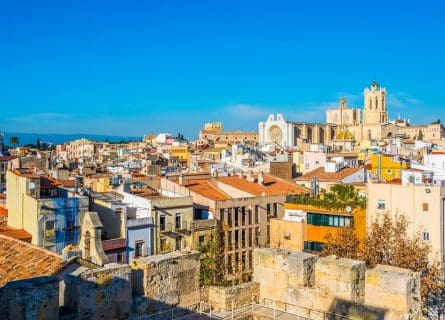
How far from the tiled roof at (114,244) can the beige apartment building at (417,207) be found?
43.2 ft

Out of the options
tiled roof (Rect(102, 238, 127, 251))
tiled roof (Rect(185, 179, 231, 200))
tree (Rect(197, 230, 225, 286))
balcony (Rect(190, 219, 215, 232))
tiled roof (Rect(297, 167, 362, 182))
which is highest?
tiled roof (Rect(297, 167, 362, 182))

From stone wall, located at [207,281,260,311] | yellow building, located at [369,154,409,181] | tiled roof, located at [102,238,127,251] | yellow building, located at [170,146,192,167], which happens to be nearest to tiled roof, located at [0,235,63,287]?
stone wall, located at [207,281,260,311]

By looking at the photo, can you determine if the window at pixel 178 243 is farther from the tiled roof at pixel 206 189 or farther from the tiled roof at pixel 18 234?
the tiled roof at pixel 18 234

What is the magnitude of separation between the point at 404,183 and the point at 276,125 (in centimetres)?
10872

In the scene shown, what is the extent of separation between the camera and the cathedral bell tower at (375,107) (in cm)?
16825

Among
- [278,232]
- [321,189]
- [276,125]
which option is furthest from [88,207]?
[276,125]

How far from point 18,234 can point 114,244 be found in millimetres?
4650

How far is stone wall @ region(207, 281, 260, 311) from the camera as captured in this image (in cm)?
1285

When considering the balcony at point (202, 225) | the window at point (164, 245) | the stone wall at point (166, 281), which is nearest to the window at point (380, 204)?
the balcony at point (202, 225)

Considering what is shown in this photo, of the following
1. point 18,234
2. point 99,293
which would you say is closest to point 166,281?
point 99,293

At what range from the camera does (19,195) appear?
30.0 metres

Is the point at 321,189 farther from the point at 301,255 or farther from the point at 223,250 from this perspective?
the point at 301,255

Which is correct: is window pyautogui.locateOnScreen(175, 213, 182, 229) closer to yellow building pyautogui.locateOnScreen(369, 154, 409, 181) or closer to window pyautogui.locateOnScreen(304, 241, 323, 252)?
window pyautogui.locateOnScreen(304, 241, 323, 252)

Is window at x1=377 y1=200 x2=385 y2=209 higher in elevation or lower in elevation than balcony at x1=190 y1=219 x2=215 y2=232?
higher
